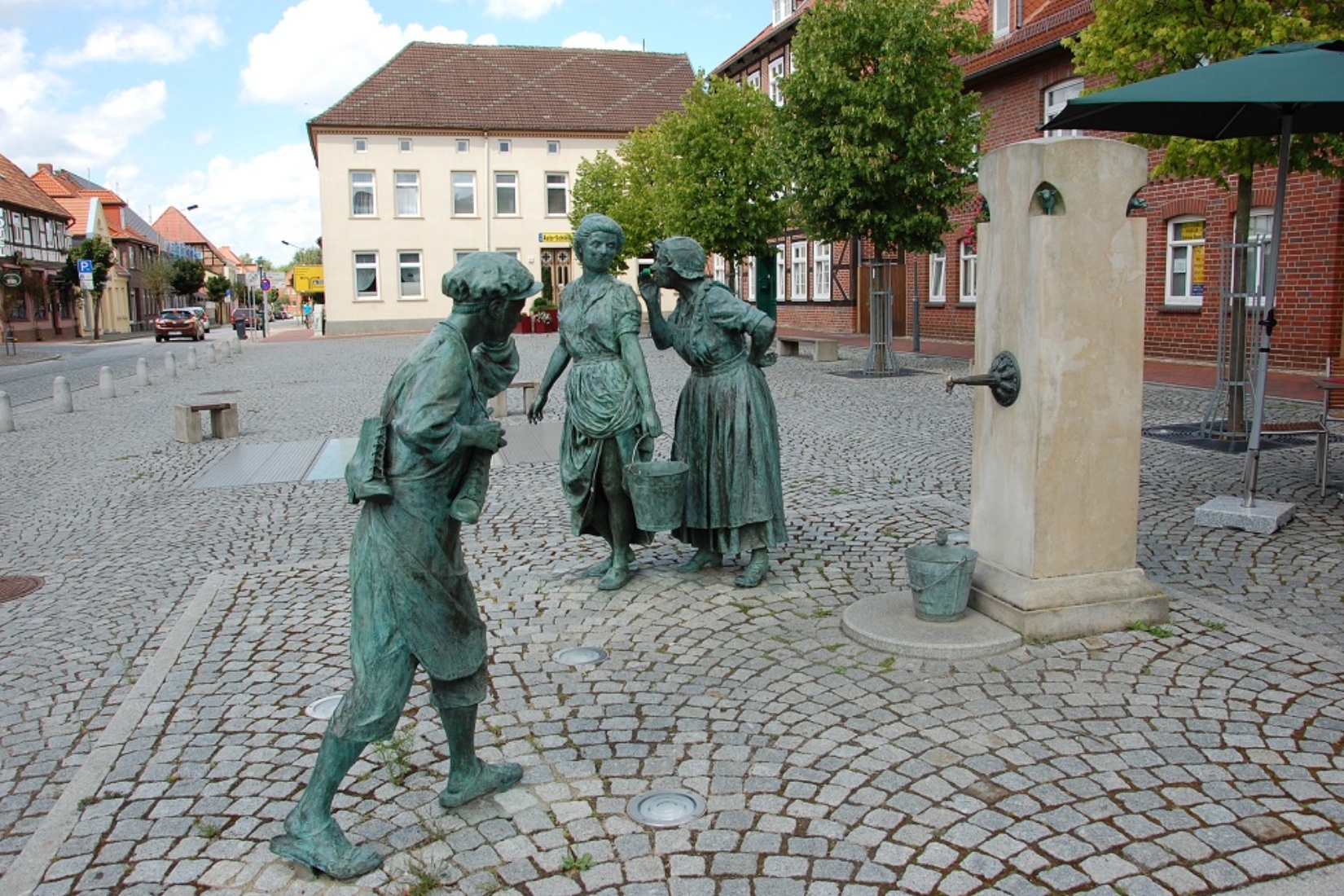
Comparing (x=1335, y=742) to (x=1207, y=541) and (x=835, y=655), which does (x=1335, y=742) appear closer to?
(x=835, y=655)

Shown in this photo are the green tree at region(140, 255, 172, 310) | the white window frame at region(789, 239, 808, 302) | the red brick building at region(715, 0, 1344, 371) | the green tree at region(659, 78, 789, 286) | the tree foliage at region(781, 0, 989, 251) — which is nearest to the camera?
the red brick building at region(715, 0, 1344, 371)

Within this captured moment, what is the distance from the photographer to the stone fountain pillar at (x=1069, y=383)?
4602mm

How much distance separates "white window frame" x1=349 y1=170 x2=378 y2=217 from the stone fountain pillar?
42.2m

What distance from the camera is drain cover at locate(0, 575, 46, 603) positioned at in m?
6.15

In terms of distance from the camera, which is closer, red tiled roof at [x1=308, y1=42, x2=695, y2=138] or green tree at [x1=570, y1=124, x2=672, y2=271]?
green tree at [x1=570, y1=124, x2=672, y2=271]

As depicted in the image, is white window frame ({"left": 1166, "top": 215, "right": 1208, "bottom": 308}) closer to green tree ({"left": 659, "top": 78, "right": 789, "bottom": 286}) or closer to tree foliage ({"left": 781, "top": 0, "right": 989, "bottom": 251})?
tree foliage ({"left": 781, "top": 0, "right": 989, "bottom": 251})

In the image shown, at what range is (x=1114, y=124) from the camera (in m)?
8.03

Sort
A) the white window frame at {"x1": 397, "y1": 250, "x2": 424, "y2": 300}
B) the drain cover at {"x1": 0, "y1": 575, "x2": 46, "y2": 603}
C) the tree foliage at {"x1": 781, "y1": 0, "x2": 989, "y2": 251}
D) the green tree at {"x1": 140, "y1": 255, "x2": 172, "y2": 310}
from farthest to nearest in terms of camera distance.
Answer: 1. the green tree at {"x1": 140, "y1": 255, "x2": 172, "y2": 310}
2. the white window frame at {"x1": 397, "y1": 250, "x2": 424, "y2": 300}
3. the tree foliage at {"x1": 781, "y1": 0, "x2": 989, "y2": 251}
4. the drain cover at {"x1": 0, "y1": 575, "x2": 46, "y2": 603}

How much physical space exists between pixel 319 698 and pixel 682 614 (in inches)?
69.6

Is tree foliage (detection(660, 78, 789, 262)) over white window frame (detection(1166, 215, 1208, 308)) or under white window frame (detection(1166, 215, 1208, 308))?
over

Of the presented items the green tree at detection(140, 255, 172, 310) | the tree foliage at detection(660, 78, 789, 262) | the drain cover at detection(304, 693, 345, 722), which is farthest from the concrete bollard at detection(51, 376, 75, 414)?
the green tree at detection(140, 255, 172, 310)

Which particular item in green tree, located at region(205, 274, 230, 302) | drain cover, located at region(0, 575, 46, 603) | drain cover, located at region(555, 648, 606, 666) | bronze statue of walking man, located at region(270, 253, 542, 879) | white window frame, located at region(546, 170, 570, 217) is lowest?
drain cover, located at region(0, 575, 46, 603)

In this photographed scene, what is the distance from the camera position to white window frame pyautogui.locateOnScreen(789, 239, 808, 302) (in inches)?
1395

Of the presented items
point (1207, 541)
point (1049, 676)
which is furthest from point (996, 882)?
point (1207, 541)
